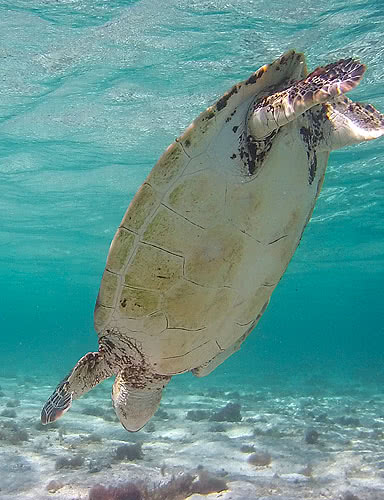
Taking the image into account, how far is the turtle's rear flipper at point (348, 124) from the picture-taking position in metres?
3.33

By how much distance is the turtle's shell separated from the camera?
2955 millimetres

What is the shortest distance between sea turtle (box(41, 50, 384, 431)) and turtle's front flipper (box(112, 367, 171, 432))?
0.70 ft

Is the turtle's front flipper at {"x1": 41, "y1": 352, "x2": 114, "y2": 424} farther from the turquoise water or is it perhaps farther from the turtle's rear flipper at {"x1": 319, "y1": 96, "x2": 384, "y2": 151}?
the turquoise water

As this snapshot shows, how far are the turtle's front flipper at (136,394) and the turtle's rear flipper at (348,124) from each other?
9.75 feet

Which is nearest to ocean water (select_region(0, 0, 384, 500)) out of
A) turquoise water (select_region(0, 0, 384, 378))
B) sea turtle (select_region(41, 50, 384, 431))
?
turquoise water (select_region(0, 0, 384, 378))

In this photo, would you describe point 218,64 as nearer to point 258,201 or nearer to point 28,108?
point 28,108

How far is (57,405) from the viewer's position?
4.25m

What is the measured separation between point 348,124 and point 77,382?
3755 mm

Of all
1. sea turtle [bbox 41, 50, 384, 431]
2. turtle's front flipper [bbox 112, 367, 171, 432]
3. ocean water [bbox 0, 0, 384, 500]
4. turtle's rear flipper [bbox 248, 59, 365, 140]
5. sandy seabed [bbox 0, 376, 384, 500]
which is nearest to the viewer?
turtle's rear flipper [bbox 248, 59, 365, 140]

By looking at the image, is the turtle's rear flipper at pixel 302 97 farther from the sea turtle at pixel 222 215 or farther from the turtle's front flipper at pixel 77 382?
the turtle's front flipper at pixel 77 382

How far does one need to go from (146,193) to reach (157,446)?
7.65 metres

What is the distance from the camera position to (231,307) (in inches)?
151

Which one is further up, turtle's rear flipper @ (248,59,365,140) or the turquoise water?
the turquoise water

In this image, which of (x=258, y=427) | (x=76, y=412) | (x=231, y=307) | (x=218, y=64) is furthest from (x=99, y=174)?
(x=231, y=307)
